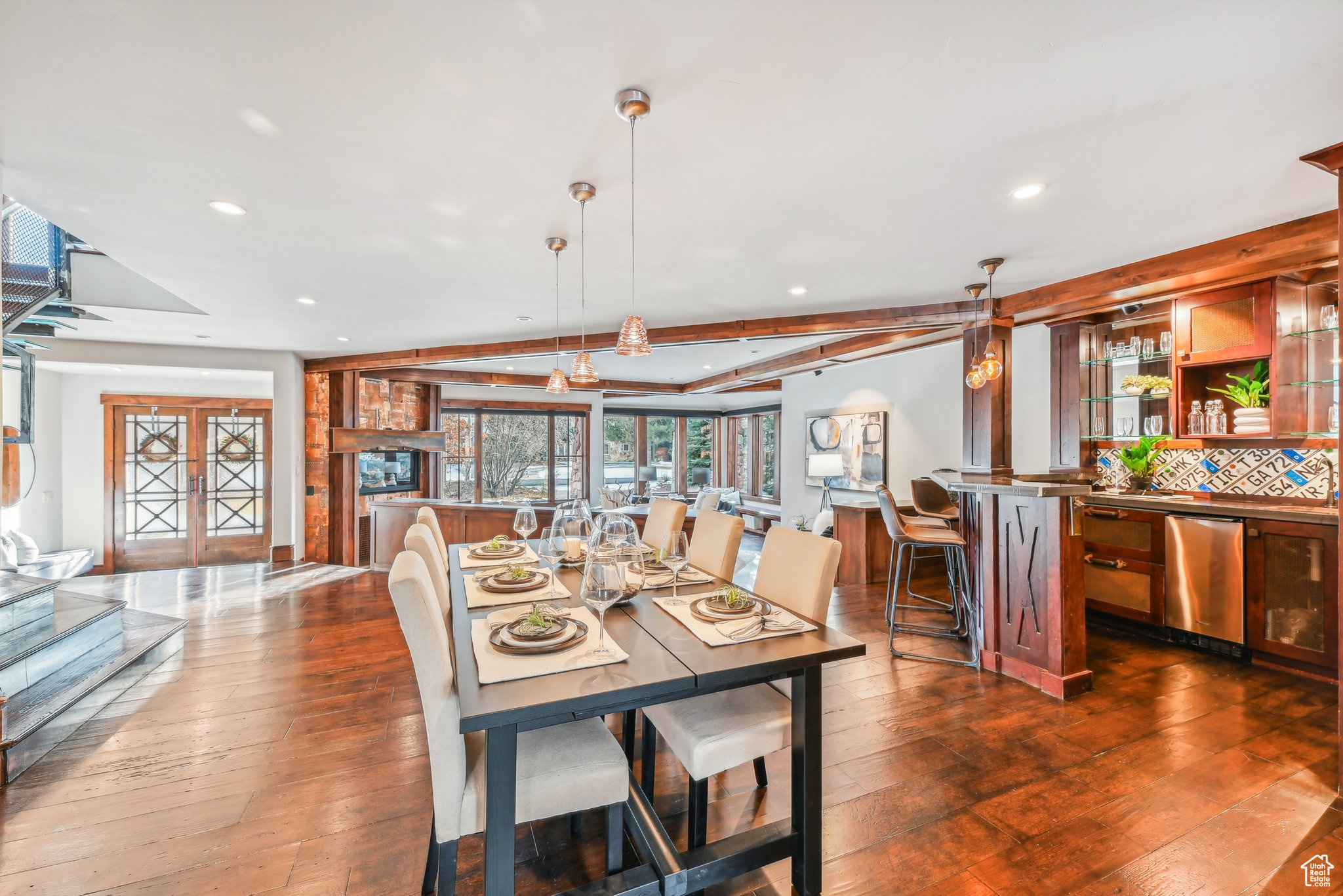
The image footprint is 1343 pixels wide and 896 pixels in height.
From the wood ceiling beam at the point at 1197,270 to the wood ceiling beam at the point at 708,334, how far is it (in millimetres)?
484

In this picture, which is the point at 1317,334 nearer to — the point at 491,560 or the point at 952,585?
the point at 952,585

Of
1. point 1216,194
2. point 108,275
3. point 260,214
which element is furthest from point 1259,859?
point 108,275

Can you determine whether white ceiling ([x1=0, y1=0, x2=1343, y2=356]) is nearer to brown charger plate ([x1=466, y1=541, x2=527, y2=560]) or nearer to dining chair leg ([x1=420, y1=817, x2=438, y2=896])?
brown charger plate ([x1=466, y1=541, x2=527, y2=560])

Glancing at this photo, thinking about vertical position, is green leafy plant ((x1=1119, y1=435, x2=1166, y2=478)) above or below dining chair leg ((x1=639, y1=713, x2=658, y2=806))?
above

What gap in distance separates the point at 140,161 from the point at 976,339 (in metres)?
4.54

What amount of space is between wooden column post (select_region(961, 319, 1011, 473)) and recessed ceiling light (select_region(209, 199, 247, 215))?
13.9 feet

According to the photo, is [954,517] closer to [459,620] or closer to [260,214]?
[459,620]

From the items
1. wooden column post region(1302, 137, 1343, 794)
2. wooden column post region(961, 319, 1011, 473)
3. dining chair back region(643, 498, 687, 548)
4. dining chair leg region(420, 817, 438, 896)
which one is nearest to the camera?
dining chair leg region(420, 817, 438, 896)

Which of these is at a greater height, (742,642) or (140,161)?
(140,161)

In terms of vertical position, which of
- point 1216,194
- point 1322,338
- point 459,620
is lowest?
point 459,620

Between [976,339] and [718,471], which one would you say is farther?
[718,471]

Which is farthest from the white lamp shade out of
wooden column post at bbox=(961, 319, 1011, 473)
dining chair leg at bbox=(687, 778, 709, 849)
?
dining chair leg at bbox=(687, 778, 709, 849)

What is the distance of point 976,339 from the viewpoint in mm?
3920

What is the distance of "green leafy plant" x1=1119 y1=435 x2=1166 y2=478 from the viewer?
3.91m
